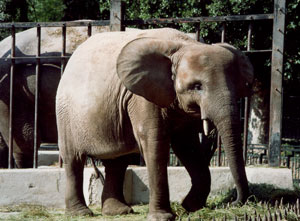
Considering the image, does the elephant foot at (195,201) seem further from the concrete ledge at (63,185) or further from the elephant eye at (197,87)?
the elephant eye at (197,87)

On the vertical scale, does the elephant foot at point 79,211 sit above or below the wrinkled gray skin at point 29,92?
below

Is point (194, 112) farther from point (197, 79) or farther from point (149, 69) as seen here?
point (149, 69)

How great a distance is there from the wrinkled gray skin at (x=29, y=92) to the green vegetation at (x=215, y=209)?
6.08 feet

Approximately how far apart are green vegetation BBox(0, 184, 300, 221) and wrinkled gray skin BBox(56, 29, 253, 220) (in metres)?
0.23

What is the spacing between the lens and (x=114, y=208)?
8.34 meters

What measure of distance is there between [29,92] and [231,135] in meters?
4.86

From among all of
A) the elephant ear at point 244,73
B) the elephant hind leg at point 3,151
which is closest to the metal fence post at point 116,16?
the elephant ear at point 244,73

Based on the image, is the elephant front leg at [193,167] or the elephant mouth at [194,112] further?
the elephant front leg at [193,167]

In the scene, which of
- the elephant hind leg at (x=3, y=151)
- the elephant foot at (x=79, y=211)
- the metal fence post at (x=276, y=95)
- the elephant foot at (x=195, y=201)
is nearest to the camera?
the elephant foot at (x=195, y=201)

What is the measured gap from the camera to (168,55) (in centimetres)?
738

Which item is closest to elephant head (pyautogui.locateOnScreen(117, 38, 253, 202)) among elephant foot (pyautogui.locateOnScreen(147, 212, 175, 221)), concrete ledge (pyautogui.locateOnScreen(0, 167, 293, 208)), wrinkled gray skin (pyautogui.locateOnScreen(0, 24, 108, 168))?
elephant foot (pyautogui.locateOnScreen(147, 212, 175, 221))

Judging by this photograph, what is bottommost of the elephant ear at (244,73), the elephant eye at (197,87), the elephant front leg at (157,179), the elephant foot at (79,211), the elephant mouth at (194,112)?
the elephant foot at (79,211)

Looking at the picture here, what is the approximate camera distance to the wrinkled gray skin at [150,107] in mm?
6949

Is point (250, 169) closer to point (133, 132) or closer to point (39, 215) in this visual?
point (133, 132)
